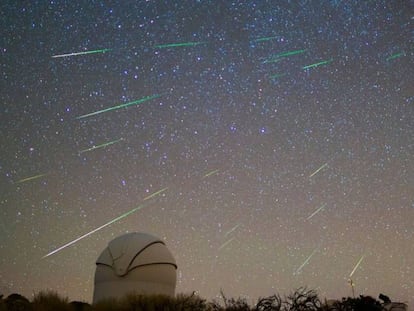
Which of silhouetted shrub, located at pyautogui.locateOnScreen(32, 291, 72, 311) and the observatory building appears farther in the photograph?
the observatory building

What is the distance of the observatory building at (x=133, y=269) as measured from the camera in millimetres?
15500

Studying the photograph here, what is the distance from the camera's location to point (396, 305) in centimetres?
2208

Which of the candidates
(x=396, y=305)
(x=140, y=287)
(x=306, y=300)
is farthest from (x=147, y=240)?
(x=396, y=305)

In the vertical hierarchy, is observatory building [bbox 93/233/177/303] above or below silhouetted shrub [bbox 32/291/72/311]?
below

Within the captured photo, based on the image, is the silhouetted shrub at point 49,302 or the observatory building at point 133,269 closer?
the silhouetted shrub at point 49,302

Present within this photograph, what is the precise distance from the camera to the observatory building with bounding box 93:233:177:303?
50.9 feet

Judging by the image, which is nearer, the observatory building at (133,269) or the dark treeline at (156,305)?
the dark treeline at (156,305)

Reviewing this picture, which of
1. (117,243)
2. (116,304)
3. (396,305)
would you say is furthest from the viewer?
(396,305)

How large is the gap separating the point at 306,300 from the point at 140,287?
21.5 feet

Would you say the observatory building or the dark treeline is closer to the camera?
the dark treeline

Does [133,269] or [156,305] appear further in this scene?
[133,269]

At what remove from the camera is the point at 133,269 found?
1567 cm

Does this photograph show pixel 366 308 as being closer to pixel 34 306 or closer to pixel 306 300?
pixel 306 300

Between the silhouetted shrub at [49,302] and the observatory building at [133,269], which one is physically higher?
the silhouetted shrub at [49,302]
